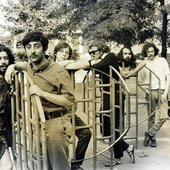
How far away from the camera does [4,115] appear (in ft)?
12.2

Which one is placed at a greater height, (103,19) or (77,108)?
(103,19)

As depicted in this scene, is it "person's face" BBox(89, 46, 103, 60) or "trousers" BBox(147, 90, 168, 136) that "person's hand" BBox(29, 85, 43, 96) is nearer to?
"person's face" BBox(89, 46, 103, 60)

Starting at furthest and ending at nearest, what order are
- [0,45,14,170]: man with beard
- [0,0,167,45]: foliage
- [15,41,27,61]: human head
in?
[15,41,27,61]: human head, [0,0,167,45]: foliage, [0,45,14,170]: man with beard

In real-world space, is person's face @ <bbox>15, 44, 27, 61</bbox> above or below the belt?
above

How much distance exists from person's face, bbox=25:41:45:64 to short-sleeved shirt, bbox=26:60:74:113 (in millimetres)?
85

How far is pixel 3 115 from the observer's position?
146 inches

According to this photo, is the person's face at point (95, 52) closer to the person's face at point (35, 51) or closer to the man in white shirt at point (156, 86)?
the man in white shirt at point (156, 86)

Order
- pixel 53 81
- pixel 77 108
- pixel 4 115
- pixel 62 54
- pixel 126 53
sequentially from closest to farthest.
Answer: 1. pixel 53 81
2. pixel 4 115
3. pixel 62 54
4. pixel 126 53
5. pixel 77 108

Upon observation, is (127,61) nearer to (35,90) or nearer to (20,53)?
(35,90)

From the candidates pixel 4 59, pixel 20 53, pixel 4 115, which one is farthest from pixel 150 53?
pixel 20 53

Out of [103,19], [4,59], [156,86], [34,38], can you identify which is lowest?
[156,86]

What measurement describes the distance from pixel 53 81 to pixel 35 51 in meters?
0.30

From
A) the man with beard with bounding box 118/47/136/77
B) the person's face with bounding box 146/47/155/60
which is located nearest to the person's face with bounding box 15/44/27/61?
the person's face with bounding box 146/47/155/60

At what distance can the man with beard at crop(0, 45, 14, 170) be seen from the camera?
12.1 ft
